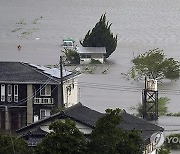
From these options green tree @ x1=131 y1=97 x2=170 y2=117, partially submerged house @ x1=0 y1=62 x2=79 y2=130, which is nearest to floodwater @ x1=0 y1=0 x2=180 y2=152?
green tree @ x1=131 y1=97 x2=170 y2=117

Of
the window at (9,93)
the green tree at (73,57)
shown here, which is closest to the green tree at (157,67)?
the green tree at (73,57)

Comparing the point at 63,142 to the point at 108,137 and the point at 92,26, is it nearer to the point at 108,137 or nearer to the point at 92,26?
the point at 108,137

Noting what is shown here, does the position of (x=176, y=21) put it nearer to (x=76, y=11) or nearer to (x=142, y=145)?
(x=76, y=11)

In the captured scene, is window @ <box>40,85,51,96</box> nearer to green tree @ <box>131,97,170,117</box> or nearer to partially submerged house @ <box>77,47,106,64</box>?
green tree @ <box>131,97,170,117</box>

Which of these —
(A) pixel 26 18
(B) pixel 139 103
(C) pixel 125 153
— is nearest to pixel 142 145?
(C) pixel 125 153

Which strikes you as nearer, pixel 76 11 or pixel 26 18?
pixel 26 18

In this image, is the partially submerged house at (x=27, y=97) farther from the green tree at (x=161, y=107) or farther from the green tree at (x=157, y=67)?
the green tree at (x=157, y=67)

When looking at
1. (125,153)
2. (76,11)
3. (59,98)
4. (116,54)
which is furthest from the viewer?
(76,11)
